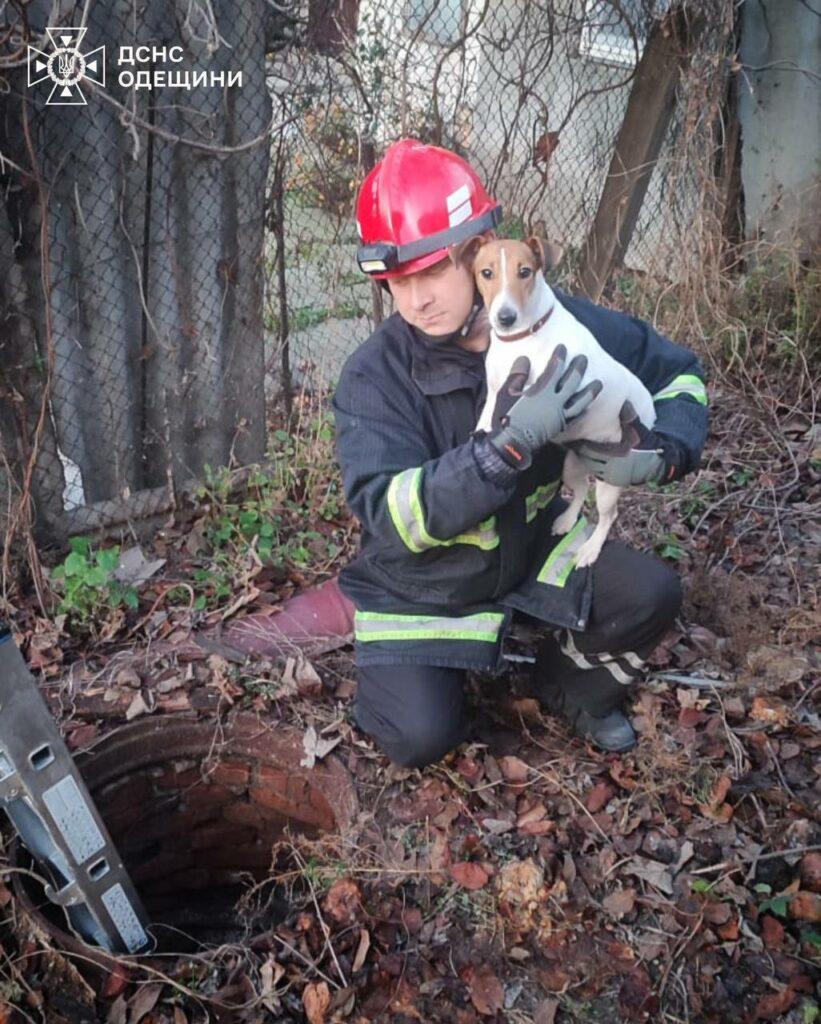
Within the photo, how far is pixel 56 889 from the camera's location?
2236 mm

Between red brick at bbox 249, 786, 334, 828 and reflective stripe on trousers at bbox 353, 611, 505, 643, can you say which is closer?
reflective stripe on trousers at bbox 353, 611, 505, 643

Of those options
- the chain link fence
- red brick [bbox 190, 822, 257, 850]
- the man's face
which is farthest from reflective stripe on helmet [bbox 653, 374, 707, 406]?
red brick [bbox 190, 822, 257, 850]

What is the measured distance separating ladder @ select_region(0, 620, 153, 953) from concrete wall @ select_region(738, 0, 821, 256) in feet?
15.8

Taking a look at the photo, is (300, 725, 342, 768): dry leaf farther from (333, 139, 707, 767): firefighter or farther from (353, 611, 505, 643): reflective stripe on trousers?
(353, 611, 505, 643): reflective stripe on trousers

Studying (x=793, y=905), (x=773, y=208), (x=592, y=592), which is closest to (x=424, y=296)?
(x=592, y=592)

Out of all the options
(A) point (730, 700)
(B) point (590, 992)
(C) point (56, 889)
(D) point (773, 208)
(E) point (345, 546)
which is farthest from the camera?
(D) point (773, 208)

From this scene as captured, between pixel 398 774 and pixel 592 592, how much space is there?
2.64ft

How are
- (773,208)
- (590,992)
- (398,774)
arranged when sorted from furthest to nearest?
1. (773,208)
2. (398,774)
3. (590,992)

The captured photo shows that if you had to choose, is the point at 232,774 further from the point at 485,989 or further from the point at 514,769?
the point at 485,989

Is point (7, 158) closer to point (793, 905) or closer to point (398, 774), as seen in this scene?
point (398, 774)

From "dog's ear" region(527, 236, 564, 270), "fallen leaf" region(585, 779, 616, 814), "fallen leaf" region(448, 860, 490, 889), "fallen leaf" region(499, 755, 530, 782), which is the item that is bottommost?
"fallen leaf" region(448, 860, 490, 889)

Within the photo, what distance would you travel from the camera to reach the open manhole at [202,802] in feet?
8.95

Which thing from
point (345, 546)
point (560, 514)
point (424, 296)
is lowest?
point (345, 546)

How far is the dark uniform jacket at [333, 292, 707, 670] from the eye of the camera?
216 cm
